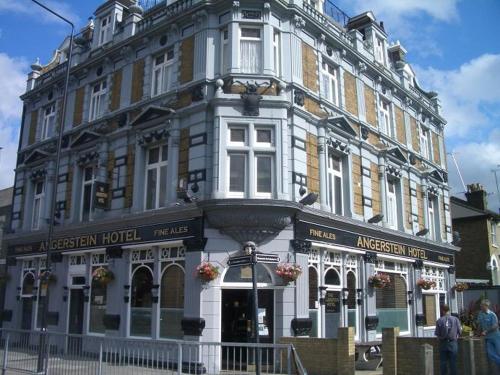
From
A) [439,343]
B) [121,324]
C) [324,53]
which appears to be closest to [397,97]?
[324,53]

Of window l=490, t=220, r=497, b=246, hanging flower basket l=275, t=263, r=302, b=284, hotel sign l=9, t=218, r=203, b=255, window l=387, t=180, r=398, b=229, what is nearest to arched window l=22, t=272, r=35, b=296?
hotel sign l=9, t=218, r=203, b=255

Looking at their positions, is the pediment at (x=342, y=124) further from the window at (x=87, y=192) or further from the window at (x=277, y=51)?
the window at (x=87, y=192)

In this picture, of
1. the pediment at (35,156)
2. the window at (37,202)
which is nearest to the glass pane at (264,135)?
the pediment at (35,156)

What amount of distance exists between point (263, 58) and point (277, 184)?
4251 millimetres

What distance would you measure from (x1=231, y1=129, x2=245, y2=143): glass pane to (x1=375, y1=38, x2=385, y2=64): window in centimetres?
1032

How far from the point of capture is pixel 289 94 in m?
16.6

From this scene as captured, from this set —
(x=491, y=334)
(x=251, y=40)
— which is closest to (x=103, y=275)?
(x=251, y=40)

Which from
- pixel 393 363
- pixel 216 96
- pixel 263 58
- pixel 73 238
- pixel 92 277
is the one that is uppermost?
pixel 263 58

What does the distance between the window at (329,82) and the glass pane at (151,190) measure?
22.8ft

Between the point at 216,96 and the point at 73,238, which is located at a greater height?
the point at 216,96

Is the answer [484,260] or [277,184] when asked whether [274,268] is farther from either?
[484,260]

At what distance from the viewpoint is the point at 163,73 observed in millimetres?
18438

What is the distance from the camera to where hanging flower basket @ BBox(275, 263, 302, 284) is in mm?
14391

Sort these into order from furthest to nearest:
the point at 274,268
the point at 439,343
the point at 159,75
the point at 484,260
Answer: the point at 484,260, the point at 159,75, the point at 274,268, the point at 439,343
